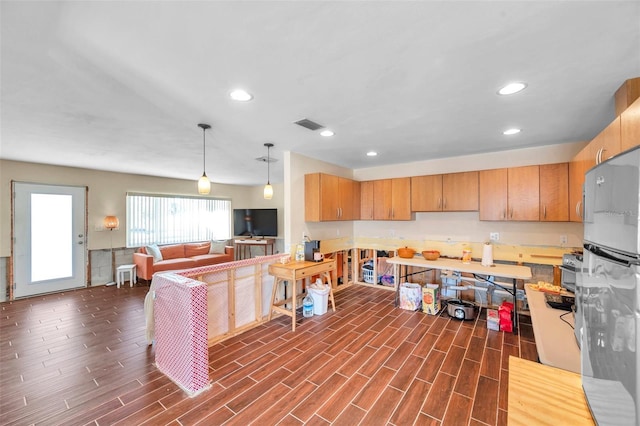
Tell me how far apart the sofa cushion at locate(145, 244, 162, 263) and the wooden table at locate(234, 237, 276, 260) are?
2188 millimetres

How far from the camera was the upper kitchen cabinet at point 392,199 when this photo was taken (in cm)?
463

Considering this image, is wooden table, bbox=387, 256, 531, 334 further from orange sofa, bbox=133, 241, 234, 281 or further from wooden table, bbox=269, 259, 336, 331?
orange sofa, bbox=133, 241, 234, 281

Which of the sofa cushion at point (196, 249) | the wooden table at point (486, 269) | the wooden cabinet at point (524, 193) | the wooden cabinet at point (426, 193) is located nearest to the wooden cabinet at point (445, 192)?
the wooden cabinet at point (426, 193)

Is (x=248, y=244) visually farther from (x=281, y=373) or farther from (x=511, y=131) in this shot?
(x=511, y=131)

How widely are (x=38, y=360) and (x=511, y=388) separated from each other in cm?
415

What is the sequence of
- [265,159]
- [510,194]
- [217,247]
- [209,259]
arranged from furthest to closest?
1. [217,247]
2. [209,259]
3. [265,159]
4. [510,194]

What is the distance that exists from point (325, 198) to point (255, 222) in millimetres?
4160

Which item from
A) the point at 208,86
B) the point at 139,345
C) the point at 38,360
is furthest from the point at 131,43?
the point at 38,360

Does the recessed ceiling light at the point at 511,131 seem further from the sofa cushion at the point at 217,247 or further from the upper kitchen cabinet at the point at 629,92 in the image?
the sofa cushion at the point at 217,247

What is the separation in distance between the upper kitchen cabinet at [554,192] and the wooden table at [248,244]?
6100mm

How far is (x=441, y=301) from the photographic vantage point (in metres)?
4.27

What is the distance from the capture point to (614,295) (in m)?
0.68

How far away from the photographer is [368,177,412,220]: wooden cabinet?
4629mm

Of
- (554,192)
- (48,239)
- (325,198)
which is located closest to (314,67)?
(325,198)
